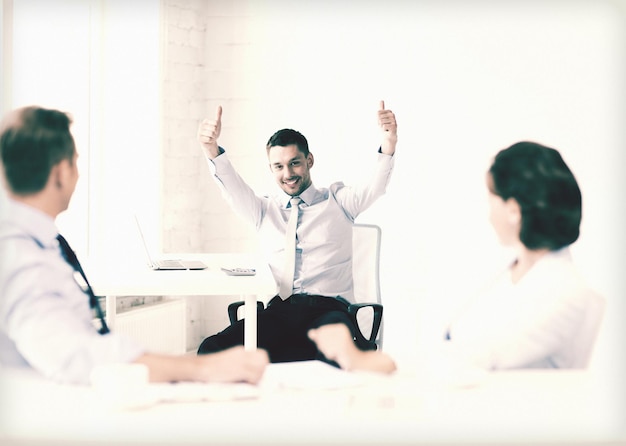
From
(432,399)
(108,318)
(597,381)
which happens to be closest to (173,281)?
(108,318)

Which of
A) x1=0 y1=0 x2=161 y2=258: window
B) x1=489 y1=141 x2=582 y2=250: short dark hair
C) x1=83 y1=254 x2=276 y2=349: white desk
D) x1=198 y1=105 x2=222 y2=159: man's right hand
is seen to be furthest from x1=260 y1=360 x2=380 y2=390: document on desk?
x1=198 y1=105 x2=222 y2=159: man's right hand

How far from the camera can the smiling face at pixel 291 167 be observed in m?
2.25

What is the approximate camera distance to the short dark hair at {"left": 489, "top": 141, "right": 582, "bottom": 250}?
5.01ft

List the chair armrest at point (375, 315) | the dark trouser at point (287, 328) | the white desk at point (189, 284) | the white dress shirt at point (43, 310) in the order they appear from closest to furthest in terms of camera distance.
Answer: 1. the white dress shirt at point (43, 310)
2. the white desk at point (189, 284)
3. the dark trouser at point (287, 328)
4. the chair armrest at point (375, 315)

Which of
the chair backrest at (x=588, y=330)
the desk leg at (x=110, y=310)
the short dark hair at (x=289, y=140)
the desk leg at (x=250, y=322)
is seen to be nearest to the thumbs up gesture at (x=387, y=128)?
the short dark hair at (x=289, y=140)

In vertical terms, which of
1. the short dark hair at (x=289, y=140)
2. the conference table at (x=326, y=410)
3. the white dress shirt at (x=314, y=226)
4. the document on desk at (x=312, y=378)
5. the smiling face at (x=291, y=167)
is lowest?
the conference table at (x=326, y=410)

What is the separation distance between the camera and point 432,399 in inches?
61.3

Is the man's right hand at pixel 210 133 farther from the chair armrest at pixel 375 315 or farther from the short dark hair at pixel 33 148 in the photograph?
the chair armrest at pixel 375 315

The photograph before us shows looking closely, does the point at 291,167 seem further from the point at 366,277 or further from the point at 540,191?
the point at 540,191

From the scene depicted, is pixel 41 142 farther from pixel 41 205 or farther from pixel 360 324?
pixel 360 324

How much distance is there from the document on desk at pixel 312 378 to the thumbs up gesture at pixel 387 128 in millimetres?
766

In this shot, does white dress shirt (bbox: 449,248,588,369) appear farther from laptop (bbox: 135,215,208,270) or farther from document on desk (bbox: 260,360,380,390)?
laptop (bbox: 135,215,208,270)

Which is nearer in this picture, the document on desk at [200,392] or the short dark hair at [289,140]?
the document on desk at [200,392]

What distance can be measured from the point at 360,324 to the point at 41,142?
132 cm
